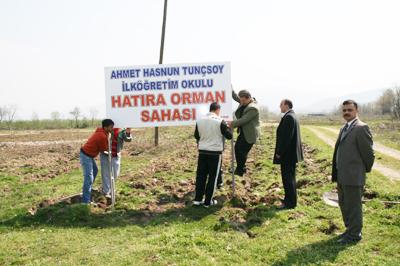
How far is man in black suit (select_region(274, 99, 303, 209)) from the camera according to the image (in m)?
7.56

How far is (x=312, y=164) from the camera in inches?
534

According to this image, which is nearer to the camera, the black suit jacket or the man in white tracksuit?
the black suit jacket

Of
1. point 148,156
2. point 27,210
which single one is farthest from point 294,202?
point 148,156

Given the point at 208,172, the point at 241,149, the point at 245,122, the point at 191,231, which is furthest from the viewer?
the point at 241,149

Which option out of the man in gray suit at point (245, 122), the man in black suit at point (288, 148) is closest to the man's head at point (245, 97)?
the man in gray suit at point (245, 122)

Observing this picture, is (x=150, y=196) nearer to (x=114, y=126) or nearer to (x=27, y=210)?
(x=114, y=126)

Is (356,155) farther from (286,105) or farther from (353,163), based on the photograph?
(286,105)

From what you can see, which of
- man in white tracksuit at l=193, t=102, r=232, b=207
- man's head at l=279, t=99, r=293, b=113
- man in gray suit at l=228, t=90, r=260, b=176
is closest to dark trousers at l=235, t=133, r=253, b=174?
man in gray suit at l=228, t=90, r=260, b=176

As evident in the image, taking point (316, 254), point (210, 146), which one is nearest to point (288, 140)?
point (210, 146)

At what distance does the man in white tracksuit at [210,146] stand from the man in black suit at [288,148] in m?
1.04

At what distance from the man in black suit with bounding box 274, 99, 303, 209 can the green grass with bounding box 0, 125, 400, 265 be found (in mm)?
343

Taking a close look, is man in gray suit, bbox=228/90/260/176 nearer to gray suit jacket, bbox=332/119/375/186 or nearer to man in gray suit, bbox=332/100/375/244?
man in gray suit, bbox=332/100/375/244

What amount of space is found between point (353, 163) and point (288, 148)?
6.33ft

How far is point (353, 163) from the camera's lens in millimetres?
5824
